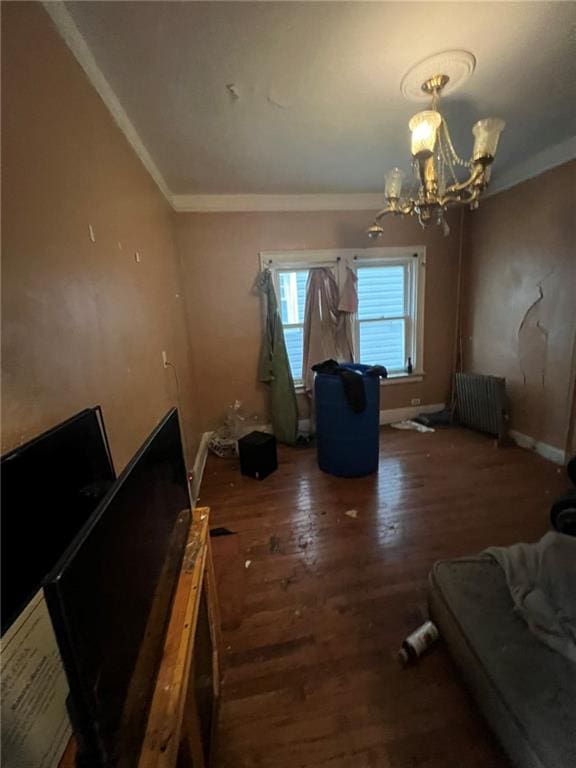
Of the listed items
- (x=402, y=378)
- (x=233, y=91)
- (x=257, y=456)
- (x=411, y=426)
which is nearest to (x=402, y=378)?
(x=402, y=378)

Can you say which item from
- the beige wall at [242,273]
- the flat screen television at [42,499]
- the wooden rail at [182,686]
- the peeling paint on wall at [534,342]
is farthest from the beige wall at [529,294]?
the flat screen television at [42,499]

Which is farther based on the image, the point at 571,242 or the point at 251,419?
the point at 251,419

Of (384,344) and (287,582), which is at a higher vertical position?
(384,344)

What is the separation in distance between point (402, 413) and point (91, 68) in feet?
12.0

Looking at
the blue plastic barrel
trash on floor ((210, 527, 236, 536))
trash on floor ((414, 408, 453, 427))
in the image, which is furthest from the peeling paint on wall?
trash on floor ((210, 527, 236, 536))

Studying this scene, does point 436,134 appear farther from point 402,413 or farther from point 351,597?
point 402,413

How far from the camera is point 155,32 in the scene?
1184mm

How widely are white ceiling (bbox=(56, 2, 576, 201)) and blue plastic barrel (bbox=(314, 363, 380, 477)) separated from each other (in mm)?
1644

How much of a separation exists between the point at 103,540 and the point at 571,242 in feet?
11.1

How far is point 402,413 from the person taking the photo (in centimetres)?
372

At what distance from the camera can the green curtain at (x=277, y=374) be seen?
10.5ft

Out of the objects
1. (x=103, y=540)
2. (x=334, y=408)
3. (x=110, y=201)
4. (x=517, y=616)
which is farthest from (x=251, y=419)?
(x=103, y=540)

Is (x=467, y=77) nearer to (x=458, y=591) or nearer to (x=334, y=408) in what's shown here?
(x=334, y=408)

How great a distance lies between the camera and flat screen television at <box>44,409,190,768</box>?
1.43 ft
